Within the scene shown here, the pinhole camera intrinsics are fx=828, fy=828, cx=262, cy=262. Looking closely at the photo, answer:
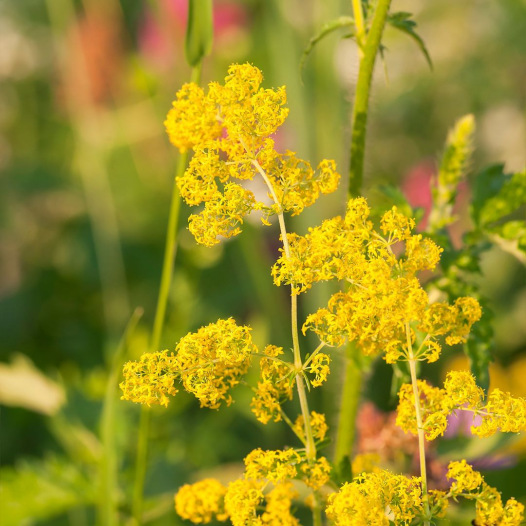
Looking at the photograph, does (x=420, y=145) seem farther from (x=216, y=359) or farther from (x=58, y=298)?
(x=216, y=359)

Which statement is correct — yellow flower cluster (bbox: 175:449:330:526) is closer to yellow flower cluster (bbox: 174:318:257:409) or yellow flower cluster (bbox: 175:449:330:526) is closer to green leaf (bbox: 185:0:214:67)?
yellow flower cluster (bbox: 174:318:257:409)

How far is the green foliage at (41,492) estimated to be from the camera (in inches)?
37.9

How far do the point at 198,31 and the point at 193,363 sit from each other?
0.33 meters

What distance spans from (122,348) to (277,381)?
292mm

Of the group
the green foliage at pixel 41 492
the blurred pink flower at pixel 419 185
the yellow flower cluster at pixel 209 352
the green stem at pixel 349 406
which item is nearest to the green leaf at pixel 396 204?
the green stem at pixel 349 406

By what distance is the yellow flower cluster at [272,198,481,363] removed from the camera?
0.47 metres

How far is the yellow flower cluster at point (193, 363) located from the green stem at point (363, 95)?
203 mm

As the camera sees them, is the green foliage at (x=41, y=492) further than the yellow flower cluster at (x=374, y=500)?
Yes

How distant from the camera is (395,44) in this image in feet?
8.21

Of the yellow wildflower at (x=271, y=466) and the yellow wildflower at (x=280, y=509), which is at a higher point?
the yellow wildflower at (x=271, y=466)

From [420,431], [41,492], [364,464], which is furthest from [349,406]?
[41,492]

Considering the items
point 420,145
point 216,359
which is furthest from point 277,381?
point 420,145

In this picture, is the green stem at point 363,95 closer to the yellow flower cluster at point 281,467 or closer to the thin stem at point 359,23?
the thin stem at point 359,23

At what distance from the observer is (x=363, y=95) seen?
0.62m
